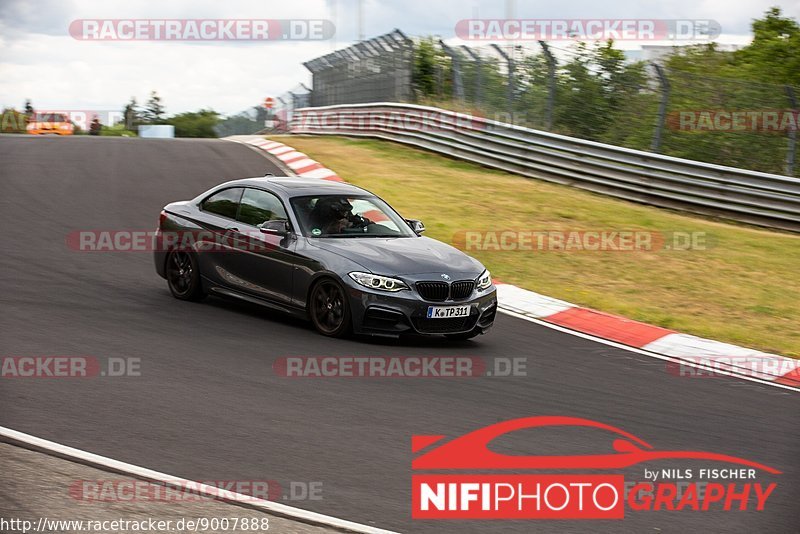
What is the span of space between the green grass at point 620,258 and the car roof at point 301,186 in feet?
10.5

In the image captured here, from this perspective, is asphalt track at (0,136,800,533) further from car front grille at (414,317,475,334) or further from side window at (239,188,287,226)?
side window at (239,188,287,226)

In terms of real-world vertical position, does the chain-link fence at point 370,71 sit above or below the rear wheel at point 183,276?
above

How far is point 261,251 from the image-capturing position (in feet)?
33.1

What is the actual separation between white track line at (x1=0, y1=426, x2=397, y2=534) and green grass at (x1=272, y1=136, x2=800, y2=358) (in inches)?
272

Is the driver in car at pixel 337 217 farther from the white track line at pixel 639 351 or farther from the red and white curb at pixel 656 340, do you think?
the red and white curb at pixel 656 340

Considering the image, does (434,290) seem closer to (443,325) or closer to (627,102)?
(443,325)

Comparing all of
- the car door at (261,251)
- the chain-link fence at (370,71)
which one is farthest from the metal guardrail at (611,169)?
the car door at (261,251)

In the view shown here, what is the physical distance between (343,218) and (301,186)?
66 centimetres

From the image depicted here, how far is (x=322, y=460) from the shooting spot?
6.08 m

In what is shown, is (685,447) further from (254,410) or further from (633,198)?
(633,198)

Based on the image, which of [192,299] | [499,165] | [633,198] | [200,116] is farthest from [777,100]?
[200,116]

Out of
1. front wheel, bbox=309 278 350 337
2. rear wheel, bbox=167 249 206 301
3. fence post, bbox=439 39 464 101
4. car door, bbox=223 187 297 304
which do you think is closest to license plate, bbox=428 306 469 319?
front wheel, bbox=309 278 350 337

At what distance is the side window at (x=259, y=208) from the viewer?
33.7 ft

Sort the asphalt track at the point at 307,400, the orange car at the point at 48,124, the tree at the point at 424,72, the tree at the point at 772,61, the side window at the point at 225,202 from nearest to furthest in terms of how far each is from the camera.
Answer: the asphalt track at the point at 307,400 → the side window at the point at 225,202 → the tree at the point at 424,72 → the tree at the point at 772,61 → the orange car at the point at 48,124
